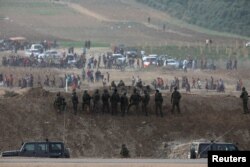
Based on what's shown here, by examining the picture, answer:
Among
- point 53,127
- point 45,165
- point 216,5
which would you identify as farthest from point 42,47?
point 45,165

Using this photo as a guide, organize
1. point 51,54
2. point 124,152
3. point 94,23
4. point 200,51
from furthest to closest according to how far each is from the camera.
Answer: point 94,23 < point 200,51 < point 51,54 < point 124,152

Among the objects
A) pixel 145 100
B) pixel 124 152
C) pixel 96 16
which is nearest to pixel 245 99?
pixel 145 100

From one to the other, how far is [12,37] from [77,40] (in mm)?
7351

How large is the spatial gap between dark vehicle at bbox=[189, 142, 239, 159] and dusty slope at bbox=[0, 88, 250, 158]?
27.8 feet

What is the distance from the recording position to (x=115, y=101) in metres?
61.7

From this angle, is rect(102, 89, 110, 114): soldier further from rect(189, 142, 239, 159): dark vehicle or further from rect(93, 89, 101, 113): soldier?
rect(189, 142, 239, 159): dark vehicle

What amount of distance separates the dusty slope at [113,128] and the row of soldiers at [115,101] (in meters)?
0.46

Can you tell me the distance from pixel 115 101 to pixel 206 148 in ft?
47.7

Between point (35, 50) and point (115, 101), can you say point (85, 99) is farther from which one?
point (35, 50)

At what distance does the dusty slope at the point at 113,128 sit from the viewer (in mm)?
59162

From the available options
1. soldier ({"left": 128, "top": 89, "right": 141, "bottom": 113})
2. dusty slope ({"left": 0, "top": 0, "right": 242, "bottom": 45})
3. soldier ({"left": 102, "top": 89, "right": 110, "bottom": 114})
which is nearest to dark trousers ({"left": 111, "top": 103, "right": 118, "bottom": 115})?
soldier ({"left": 102, "top": 89, "right": 110, "bottom": 114})

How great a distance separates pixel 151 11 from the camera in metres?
147

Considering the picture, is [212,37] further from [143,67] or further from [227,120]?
[227,120]

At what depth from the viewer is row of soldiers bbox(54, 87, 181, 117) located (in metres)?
61.5
